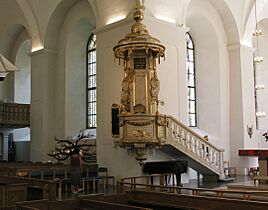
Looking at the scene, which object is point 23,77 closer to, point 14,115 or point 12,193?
point 14,115

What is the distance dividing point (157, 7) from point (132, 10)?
100cm

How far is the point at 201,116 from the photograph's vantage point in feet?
61.6

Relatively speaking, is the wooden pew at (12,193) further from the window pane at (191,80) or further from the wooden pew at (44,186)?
the window pane at (191,80)

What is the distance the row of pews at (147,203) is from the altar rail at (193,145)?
5176mm

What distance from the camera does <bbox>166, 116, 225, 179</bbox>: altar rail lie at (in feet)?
43.9

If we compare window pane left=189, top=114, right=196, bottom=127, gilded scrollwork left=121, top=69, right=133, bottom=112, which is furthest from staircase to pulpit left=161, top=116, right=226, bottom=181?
window pane left=189, top=114, right=196, bottom=127

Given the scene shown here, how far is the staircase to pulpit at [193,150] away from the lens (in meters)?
13.4

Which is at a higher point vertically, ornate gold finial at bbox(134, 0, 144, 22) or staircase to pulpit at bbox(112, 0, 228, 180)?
ornate gold finial at bbox(134, 0, 144, 22)

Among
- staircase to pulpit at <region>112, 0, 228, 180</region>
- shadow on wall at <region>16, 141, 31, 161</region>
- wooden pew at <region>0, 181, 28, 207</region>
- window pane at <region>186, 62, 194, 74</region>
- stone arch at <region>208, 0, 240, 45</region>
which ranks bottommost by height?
wooden pew at <region>0, 181, 28, 207</region>

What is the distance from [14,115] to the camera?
64.0 feet

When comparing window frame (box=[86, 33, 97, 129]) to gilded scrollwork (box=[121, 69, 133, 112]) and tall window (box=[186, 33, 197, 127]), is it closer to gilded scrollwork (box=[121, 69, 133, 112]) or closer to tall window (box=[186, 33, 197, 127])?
tall window (box=[186, 33, 197, 127])

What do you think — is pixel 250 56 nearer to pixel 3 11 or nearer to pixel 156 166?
pixel 156 166

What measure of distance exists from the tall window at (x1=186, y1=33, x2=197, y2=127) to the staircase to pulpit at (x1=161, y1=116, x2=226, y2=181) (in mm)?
4173

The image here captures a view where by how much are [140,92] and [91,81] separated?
664cm
